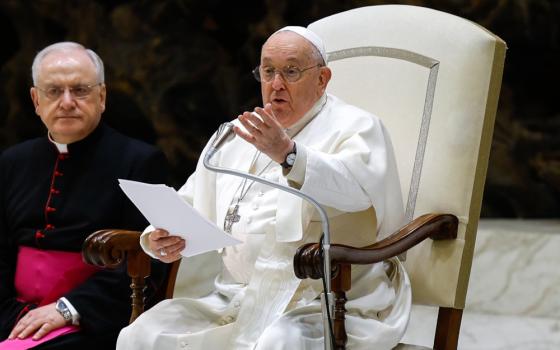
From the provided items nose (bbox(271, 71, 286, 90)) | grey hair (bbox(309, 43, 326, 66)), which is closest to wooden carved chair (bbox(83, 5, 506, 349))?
grey hair (bbox(309, 43, 326, 66))

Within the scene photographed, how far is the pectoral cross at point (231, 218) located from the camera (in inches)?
157

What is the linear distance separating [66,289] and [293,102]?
1322 mm

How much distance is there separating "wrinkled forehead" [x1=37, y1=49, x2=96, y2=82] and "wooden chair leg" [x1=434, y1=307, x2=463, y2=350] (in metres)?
1.82

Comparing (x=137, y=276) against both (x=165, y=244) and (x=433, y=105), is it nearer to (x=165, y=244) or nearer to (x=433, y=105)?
(x=165, y=244)

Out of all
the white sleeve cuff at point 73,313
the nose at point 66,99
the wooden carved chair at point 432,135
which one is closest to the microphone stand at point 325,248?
the wooden carved chair at point 432,135

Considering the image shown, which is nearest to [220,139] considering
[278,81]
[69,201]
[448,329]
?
[278,81]

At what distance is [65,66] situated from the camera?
14.9 ft

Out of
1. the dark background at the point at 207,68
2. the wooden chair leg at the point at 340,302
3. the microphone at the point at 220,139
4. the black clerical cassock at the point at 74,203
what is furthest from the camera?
the dark background at the point at 207,68

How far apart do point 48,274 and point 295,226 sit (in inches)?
50.7

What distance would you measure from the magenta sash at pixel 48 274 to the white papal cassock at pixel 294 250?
2.22 feet

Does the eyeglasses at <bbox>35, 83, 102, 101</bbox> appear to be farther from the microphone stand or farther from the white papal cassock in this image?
the microphone stand

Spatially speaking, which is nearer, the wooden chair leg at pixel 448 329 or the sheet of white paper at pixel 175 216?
the sheet of white paper at pixel 175 216

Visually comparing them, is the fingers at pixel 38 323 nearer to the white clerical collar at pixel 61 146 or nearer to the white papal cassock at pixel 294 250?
the white papal cassock at pixel 294 250

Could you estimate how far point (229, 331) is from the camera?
382 cm
